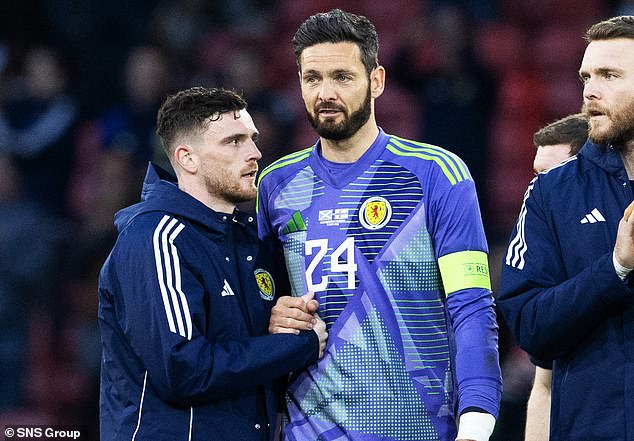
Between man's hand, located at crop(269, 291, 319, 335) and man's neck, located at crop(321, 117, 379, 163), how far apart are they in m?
0.52

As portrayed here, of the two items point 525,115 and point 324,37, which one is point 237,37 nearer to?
point 525,115

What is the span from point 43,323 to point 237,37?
→ 9.21ft

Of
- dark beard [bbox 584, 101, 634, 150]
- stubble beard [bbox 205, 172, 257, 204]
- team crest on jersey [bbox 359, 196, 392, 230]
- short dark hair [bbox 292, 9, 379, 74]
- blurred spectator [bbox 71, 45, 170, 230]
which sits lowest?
team crest on jersey [bbox 359, 196, 392, 230]

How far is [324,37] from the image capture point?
406 cm

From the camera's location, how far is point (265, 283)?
4.11 m

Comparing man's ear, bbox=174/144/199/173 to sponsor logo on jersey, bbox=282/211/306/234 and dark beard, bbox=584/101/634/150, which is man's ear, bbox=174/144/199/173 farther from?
dark beard, bbox=584/101/634/150

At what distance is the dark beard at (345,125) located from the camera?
4047 millimetres

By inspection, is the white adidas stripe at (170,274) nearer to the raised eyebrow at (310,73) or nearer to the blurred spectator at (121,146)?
the raised eyebrow at (310,73)

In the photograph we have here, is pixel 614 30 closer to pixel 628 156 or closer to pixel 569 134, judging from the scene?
pixel 628 156

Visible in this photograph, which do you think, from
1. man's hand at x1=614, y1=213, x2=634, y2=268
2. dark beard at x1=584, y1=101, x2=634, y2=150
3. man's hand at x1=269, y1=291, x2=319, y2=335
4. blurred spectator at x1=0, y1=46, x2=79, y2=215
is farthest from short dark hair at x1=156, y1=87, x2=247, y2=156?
blurred spectator at x1=0, y1=46, x2=79, y2=215

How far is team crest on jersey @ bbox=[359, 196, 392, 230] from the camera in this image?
400 centimetres

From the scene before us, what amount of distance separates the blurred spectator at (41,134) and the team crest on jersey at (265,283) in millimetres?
4685

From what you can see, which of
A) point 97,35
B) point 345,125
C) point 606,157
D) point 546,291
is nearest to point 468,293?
point 546,291

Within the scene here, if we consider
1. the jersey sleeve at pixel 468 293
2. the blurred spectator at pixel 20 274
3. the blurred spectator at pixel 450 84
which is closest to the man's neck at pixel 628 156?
the jersey sleeve at pixel 468 293
